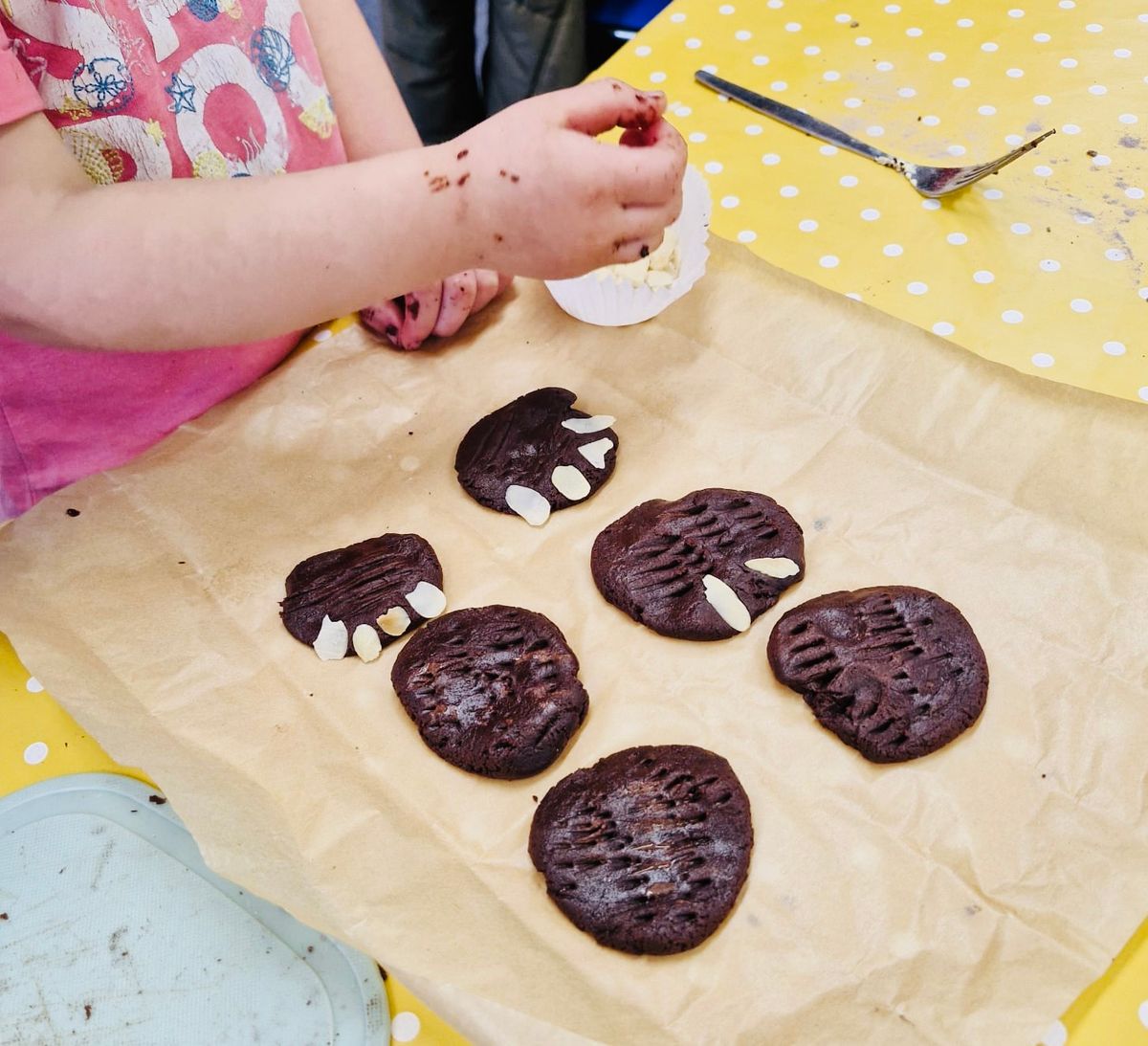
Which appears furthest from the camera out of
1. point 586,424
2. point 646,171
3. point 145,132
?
point 586,424

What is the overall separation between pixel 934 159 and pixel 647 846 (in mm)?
957

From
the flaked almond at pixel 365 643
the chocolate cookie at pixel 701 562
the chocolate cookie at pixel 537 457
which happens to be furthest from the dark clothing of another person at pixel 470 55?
the flaked almond at pixel 365 643

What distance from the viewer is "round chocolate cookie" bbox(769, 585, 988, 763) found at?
0.78m

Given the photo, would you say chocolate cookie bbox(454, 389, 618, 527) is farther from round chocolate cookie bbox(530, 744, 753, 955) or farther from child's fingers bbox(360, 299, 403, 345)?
round chocolate cookie bbox(530, 744, 753, 955)

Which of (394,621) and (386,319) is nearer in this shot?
(394,621)

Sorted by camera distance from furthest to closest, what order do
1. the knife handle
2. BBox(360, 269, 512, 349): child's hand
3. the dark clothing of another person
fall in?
the dark clothing of another person → the knife handle → BBox(360, 269, 512, 349): child's hand

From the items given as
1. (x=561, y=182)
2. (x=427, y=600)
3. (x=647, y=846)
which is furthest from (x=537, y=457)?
(x=647, y=846)

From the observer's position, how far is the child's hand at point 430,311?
3.58 feet

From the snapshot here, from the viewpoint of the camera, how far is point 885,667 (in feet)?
2.71

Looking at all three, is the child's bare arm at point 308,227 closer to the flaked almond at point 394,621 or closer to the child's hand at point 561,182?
the child's hand at point 561,182

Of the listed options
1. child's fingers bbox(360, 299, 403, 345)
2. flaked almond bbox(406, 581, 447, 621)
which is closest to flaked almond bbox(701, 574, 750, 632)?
flaked almond bbox(406, 581, 447, 621)

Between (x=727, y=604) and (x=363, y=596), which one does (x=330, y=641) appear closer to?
(x=363, y=596)

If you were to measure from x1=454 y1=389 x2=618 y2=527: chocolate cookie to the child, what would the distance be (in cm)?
21

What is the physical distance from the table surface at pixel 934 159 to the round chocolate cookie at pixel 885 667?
34 centimetres
